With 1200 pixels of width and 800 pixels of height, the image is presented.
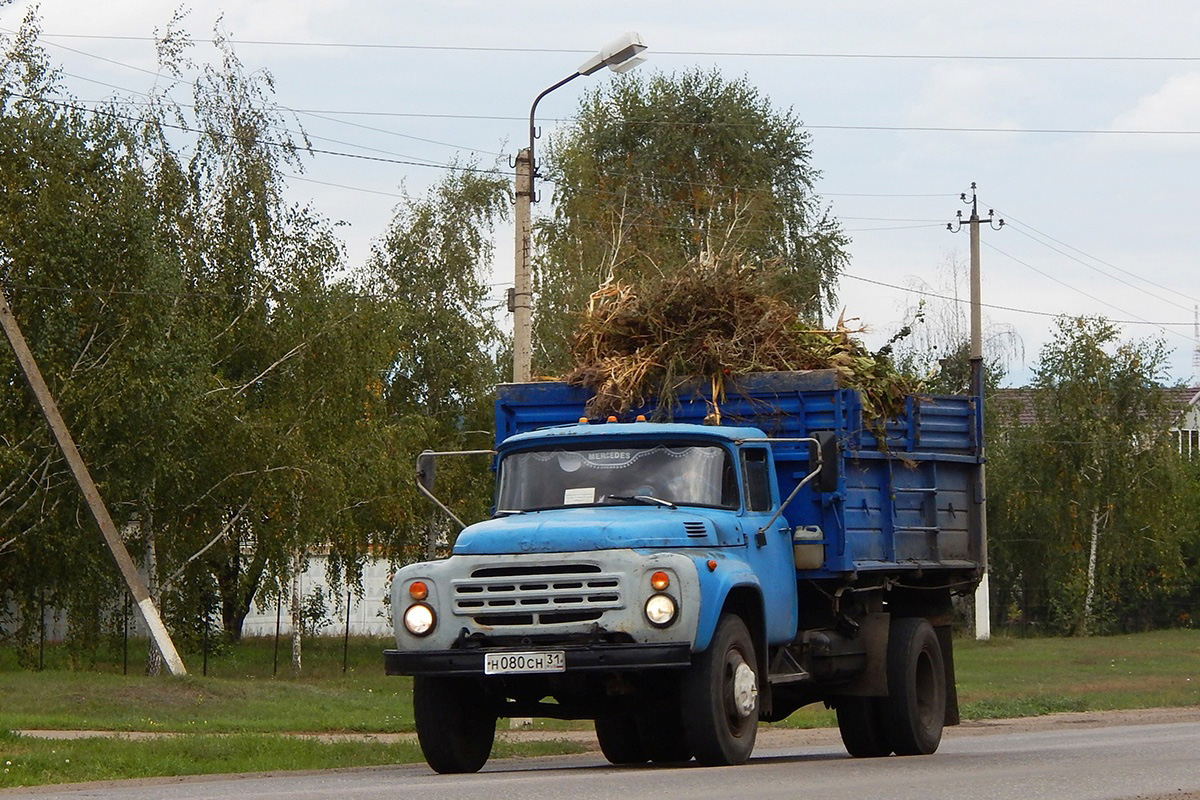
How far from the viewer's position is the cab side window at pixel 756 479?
1347 centimetres

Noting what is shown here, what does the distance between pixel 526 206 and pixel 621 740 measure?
787cm

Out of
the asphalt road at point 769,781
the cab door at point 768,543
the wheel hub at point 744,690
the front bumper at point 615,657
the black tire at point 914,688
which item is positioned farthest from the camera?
the black tire at point 914,688

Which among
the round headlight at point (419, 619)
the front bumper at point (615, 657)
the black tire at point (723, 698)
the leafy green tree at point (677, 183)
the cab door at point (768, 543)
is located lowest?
the black tire at point (723, 698)

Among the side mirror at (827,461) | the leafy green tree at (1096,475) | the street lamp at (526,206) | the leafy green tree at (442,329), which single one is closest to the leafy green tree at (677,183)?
the leafy green tree at (442,329)

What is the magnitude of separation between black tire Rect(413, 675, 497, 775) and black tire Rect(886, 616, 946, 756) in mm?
3723

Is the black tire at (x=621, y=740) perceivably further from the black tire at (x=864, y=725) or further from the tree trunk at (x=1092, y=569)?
the tree trunk at (x=1092, y=569)

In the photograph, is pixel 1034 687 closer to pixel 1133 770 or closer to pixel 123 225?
pixel 123 225

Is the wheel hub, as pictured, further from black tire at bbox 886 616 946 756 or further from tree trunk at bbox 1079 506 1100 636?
tree trunk at bbox 1079 506 1100 636

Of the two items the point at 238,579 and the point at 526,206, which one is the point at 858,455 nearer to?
the point at 526,206

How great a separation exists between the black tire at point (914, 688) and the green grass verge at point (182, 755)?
3.45 m

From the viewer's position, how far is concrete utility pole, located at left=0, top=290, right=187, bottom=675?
24.7 metres

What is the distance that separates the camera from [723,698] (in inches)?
486

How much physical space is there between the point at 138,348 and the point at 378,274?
1804 centimetres

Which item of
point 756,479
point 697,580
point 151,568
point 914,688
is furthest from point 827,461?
point 151,568
